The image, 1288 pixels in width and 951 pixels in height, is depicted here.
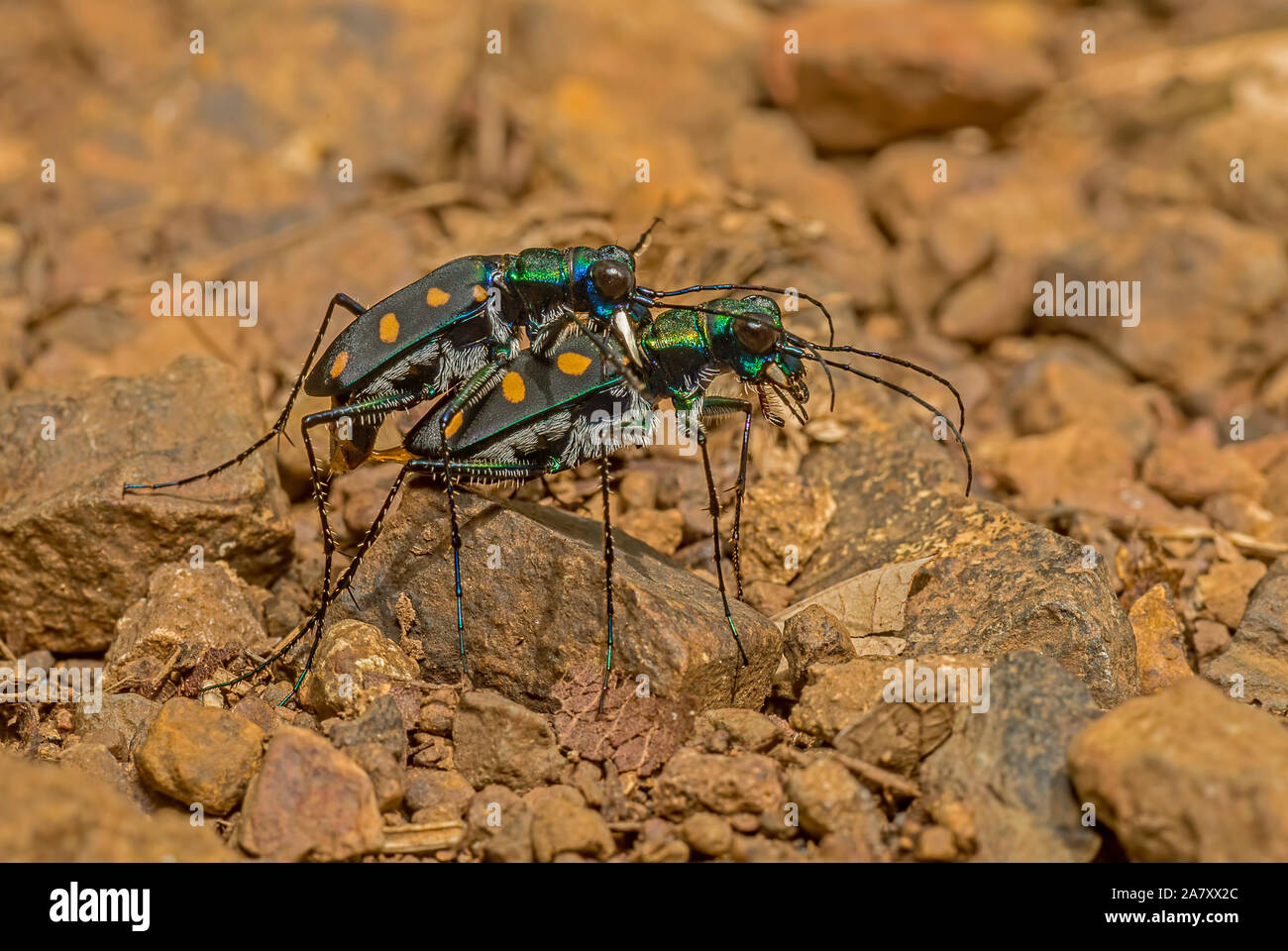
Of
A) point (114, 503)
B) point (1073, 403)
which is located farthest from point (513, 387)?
point (1073, 403)

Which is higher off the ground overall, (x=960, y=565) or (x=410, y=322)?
(x=410, y=322)

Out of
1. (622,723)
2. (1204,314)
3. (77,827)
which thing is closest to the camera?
(77,827)

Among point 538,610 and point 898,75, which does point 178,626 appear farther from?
point 898,75

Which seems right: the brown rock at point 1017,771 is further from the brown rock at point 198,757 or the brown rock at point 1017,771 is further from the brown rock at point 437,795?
the brown rock at point 198,757

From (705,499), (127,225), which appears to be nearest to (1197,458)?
(705,499)

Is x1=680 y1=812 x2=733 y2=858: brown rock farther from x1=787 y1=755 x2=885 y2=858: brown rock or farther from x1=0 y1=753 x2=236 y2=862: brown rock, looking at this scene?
x1=0 y1=753 x2=236 y2=862: brown rock

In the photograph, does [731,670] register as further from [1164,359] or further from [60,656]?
[1164,359]
